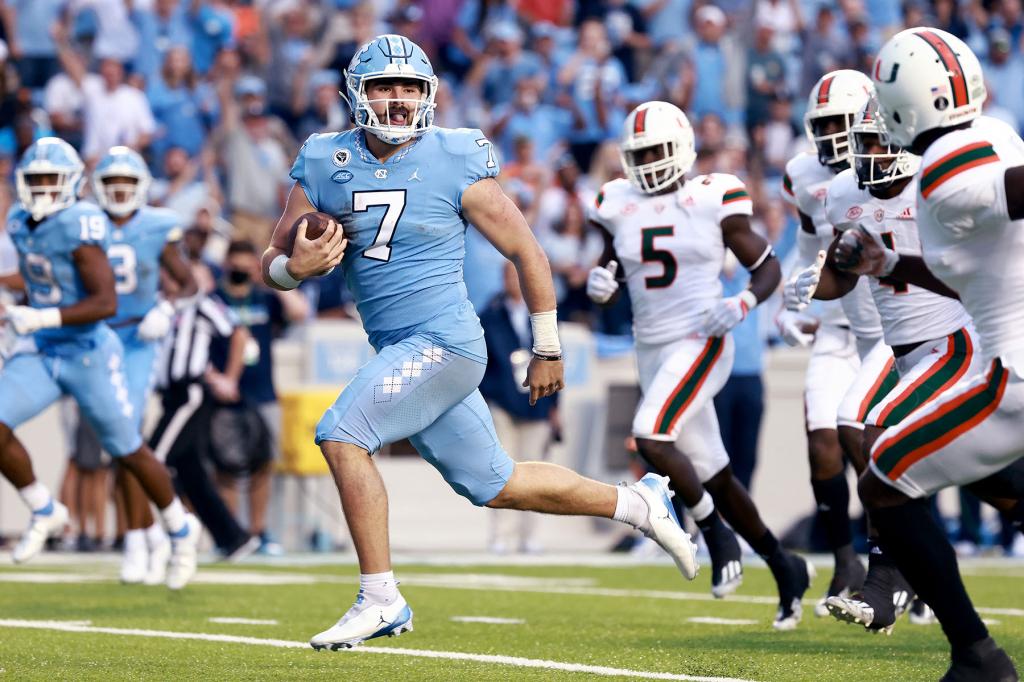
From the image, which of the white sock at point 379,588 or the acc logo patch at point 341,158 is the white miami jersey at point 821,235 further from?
the white sock at point 379,588

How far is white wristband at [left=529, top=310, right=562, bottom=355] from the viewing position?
514 cm

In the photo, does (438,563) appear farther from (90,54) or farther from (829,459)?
(90,54)

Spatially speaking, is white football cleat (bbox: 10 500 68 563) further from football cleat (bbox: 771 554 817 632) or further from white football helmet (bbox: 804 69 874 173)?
white football helmet (bbox: 804 69 874 173)

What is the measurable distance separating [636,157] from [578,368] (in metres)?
4.96

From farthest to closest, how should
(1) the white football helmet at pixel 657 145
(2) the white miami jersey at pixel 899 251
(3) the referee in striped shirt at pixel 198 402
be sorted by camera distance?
1. (3) the referee in striped shirt at pixel 198 402
2. (1) the white football helmet at pixel 657 145
3. (2) the white miami jersey at pixel 899 251

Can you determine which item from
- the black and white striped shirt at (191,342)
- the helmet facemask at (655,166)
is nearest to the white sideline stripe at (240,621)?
the helmet facemask at (655,166)

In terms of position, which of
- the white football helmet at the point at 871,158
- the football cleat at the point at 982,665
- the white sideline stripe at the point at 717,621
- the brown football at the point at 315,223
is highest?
the white football helmet at the point at 871,158

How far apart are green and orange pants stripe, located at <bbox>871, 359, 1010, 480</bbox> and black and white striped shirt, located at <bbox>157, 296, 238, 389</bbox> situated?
6.76 m

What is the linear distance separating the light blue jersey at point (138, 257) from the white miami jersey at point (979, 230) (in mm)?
5215

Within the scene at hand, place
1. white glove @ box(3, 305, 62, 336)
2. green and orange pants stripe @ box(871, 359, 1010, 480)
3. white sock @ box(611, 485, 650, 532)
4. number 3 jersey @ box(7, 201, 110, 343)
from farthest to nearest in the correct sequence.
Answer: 1. number 3 jersey @ box(7, 201, 110, 343)
2. white glove @ box(3, 305, 62, 336)
3. white sock @ box(611, 485, 650, 532)
4. green and orange pants stripe @ box(871, 359, 1010, 480)

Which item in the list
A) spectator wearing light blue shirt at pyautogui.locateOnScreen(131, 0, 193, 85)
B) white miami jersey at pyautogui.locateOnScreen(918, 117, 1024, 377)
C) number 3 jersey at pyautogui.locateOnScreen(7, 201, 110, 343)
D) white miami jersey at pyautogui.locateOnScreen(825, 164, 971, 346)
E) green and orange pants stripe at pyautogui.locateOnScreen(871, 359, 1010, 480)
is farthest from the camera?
spectator wearing light blue shirt at pyautogui.locateOnScreen(131, 0, 193, 85)

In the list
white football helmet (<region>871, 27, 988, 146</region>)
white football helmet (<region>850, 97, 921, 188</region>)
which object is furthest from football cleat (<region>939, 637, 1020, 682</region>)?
white football helmet (<region>850, 97, 921, 188</region>)

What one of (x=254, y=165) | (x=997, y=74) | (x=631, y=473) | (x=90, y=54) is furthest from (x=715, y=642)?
(x=997, y=74)

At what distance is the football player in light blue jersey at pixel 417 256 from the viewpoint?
16.7 feet
